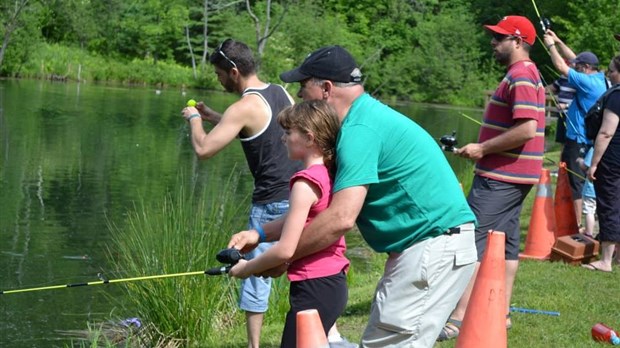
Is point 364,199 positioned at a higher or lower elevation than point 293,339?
higher

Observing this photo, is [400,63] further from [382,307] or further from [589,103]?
[382,307]

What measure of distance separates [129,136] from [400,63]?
37361 millimetres

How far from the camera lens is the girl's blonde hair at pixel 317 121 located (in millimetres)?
3541

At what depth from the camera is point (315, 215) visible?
142 inches

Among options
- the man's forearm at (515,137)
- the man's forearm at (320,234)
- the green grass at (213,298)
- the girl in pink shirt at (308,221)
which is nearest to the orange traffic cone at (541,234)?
the green grass at (213,298)

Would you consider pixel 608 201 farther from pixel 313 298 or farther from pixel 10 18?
pixel 10 18

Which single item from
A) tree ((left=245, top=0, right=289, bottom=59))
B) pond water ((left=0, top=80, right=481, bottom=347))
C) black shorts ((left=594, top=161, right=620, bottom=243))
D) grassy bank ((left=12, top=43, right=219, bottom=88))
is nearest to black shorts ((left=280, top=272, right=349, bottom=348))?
pond water ((left=0, top=80, right=481, bottom=347))

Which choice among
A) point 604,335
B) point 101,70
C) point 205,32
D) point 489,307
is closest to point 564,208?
point 604,335

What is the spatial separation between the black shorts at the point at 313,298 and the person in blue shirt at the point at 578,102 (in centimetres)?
535

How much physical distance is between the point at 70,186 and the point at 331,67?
10.9 metres

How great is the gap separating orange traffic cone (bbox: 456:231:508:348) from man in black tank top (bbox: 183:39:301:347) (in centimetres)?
109

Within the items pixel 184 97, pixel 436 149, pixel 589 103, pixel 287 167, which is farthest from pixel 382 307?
pixel 184 97

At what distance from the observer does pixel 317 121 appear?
3.54 meters

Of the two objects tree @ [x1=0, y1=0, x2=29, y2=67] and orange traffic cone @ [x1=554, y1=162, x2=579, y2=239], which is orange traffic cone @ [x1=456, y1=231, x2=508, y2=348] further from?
tree @ [x1=0, y1=0, x2=29, y2=67]
